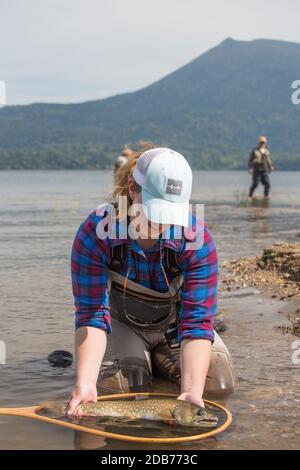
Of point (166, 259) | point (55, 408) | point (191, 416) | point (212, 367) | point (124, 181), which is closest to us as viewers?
point (191, 416)

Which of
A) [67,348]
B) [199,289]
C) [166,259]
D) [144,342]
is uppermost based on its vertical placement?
[166,259]

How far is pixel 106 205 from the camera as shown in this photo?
4.65 meters

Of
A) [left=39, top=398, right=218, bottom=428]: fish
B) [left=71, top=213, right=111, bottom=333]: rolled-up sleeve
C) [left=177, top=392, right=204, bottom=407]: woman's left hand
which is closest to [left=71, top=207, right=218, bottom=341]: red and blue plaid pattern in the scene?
[left=71, top=213, right=111, bottom=333]: rolled-up sleeve

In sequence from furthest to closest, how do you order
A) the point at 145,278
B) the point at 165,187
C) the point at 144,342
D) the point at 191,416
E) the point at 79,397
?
the point at 144,342 < the point at 145,278 < the point at 79,397 < the point at 191,416 < the point at 165,187

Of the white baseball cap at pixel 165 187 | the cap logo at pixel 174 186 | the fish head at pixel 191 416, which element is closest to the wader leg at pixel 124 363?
the fish head at pixel 191 416

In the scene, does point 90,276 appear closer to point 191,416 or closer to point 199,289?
point 199,289

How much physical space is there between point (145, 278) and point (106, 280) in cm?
33

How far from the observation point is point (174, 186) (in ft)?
13.4

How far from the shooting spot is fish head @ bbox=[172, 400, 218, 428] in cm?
416

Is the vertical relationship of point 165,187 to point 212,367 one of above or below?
above

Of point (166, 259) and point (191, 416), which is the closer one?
point (191, 416)

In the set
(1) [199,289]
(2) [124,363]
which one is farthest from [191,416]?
(2) [124,363]

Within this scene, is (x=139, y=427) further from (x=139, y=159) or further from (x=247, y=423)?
(x=139, y=159)

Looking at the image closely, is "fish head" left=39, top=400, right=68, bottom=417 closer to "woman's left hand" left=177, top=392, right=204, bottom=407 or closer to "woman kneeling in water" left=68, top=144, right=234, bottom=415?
"woman kneeling in water" left=68, top=144, right=234, bottom=415
